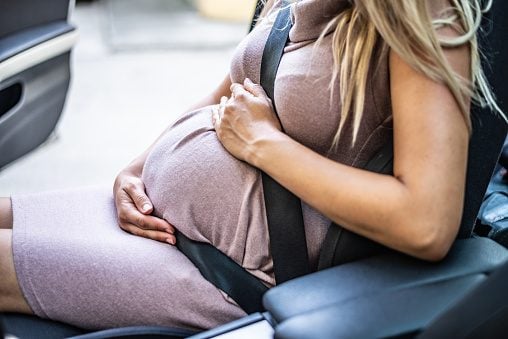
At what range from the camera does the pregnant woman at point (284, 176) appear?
980mm

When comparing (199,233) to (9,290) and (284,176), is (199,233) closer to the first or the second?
(284,176)

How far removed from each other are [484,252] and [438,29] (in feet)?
1.04

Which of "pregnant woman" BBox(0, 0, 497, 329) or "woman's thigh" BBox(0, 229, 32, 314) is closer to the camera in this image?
"pregnant woman" BBox(0, 0, 497, 329)

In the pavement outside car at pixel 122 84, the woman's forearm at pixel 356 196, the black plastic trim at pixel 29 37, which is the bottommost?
the pavement outside car at pixel 122 84

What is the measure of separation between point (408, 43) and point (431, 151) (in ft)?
0.50

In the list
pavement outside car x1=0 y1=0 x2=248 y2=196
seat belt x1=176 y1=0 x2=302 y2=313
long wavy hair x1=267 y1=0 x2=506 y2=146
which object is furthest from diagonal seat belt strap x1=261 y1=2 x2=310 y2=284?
pavement outside car x1=0 y1=0 x2=248 y2=196

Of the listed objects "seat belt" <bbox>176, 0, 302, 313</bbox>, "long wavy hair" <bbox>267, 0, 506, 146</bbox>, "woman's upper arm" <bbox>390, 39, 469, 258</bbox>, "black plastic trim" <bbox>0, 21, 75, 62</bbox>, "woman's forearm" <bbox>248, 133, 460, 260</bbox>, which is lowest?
"seat belt" <bbox>176, 0, 302, 313</bbox>

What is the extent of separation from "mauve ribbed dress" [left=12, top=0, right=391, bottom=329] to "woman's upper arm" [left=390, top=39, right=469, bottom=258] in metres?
0.09

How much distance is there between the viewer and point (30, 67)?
1.97 metres

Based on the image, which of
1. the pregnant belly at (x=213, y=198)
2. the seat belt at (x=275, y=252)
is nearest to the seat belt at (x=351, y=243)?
the seat belt at (x=275, y=252)

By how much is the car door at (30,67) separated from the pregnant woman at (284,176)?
0.72 metres

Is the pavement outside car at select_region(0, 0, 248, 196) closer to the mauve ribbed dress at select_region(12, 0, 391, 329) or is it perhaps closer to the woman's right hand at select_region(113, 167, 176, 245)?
the woman's right hand at select_region(113, 167, 176, 245)

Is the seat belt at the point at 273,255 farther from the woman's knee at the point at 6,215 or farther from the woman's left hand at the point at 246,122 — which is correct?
the woman's knee at the point at 6,215

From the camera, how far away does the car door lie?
191 centimetres
